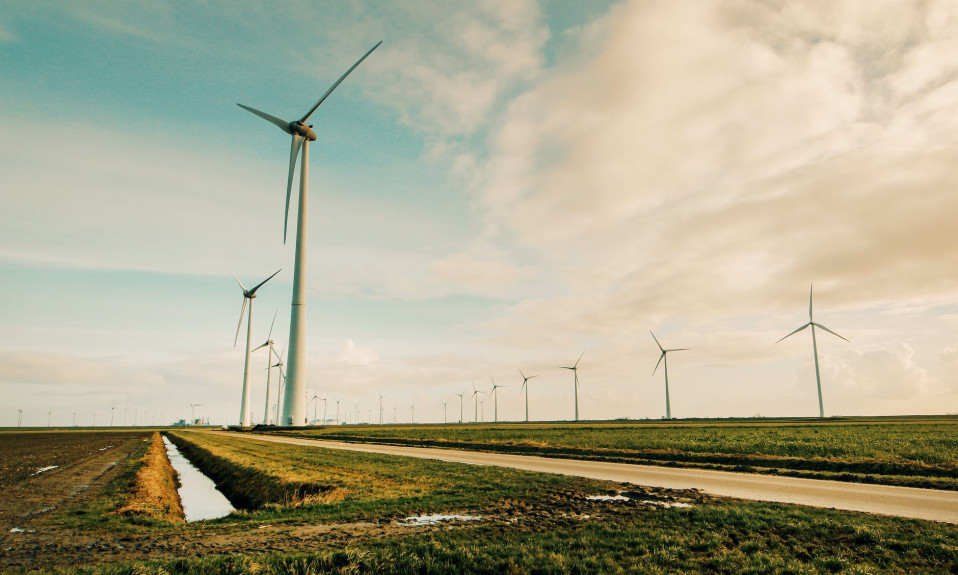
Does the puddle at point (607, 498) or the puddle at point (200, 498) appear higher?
the puddle at point (607, 498)

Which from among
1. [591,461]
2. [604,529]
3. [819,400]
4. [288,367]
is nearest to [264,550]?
[604,529]

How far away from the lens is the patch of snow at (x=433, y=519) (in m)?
16.5

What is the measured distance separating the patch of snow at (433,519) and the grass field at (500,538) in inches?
16.3

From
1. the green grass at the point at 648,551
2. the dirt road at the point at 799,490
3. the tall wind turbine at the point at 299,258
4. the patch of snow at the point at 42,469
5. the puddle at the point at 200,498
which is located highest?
the tall wind turbine at the point at 299,258

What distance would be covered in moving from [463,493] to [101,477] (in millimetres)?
26795

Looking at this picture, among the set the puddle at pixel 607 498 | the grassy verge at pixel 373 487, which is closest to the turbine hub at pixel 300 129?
the grassy verge at pixel 373 487

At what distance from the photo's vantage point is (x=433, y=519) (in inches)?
668

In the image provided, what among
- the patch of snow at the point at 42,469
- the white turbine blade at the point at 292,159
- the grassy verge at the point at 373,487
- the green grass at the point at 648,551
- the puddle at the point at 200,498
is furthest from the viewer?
the white turbine blade at the point at 292,159

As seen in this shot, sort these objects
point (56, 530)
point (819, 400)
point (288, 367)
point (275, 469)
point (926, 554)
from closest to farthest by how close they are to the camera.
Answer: point (926, 554) → point (56, 530) → point (275, 469) → point (288, 367) → point (819, 400)

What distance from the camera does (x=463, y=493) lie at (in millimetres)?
21781

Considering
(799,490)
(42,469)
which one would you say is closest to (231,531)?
(799,490)

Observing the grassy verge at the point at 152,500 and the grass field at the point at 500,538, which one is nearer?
the grass field at the point at 500,538

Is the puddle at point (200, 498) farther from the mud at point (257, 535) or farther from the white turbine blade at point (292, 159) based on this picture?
the white turbine blade at point (292, 159)

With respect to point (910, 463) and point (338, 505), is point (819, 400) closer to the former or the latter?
point (910, 463)
